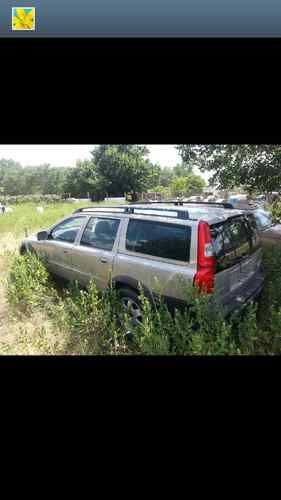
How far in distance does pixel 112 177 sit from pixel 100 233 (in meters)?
2.79

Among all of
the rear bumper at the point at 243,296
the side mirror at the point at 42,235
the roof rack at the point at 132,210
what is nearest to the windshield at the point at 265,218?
the rear bumper at the point at 243,296

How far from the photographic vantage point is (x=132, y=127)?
1692 mm

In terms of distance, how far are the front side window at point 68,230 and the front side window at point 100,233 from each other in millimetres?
178

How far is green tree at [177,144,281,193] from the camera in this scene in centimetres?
304

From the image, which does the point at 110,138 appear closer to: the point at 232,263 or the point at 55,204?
the point at 232,263

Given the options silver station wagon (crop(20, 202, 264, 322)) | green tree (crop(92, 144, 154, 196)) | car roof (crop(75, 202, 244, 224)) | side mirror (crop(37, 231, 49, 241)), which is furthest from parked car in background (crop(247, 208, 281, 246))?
side mirror (crop(37, 231, 49, 241))

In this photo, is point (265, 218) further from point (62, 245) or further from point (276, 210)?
point (62, 245)

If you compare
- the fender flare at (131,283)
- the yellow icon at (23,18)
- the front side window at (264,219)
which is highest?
the yellow icon at (23,18)

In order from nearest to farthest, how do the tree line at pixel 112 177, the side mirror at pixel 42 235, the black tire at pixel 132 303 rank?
1. the black tire at pixel 132 303
2. the side mirror at pixel 42 235
3. the tree line at pixel 112 177

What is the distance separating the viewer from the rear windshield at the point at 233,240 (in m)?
2.00

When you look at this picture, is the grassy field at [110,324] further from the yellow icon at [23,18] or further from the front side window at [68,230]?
the yellow icon at [23,18]

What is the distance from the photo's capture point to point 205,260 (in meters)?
1.88
